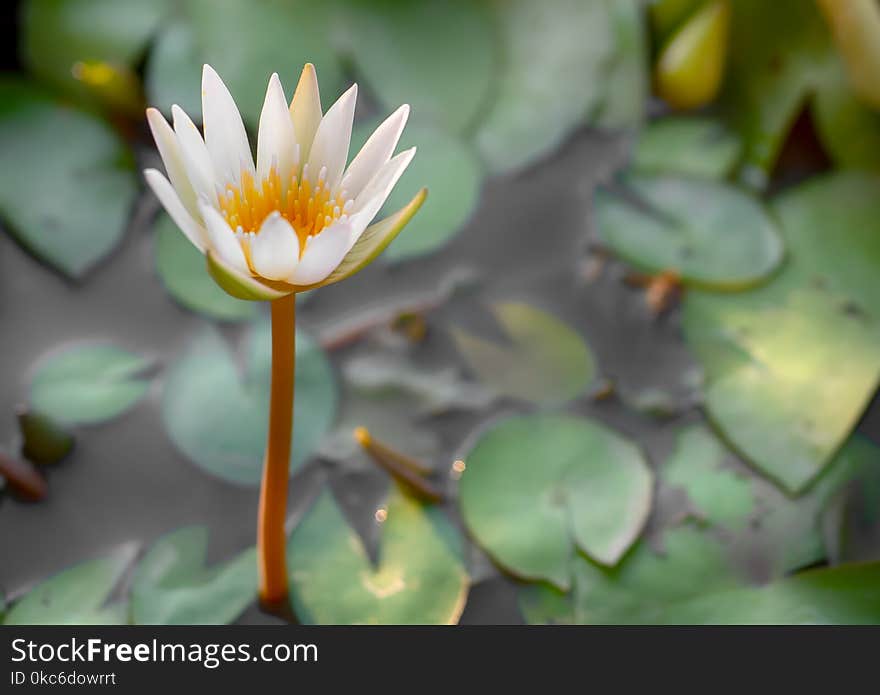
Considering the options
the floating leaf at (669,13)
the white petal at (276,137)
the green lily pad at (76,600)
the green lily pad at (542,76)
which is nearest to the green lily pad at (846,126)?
the floating leaf at (669,13)

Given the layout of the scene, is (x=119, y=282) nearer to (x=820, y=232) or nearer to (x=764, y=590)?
(x=764, y=590)

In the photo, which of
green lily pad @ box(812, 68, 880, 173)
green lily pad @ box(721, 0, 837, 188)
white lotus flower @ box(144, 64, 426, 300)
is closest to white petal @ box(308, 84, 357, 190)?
white lotus flower @ box(144, 64, 426, 300)

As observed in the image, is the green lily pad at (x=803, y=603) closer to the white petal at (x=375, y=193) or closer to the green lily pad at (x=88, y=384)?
the white petal at (x=375, y=193)

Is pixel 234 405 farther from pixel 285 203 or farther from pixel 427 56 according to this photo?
pixel 427 56

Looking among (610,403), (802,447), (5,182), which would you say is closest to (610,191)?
(610,403)

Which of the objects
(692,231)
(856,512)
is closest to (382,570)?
(856,512)

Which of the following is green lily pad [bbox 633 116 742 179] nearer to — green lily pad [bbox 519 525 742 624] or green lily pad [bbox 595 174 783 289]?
green lily pad [bbox 595 174 783 289]
